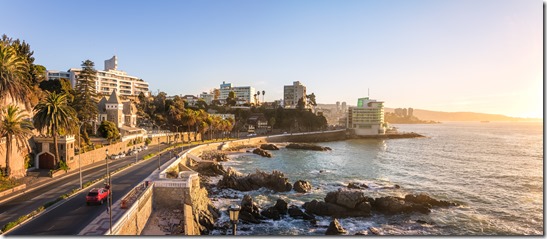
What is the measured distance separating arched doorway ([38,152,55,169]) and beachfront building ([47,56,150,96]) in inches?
3444

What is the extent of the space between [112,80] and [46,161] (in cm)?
10559

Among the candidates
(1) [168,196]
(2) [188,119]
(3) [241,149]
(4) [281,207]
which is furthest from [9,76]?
(3) [241,149]

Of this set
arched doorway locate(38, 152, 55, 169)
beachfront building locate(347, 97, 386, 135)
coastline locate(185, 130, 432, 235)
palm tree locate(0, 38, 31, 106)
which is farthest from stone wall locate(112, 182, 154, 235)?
beachfront building locate(347, 97, 386, 135)

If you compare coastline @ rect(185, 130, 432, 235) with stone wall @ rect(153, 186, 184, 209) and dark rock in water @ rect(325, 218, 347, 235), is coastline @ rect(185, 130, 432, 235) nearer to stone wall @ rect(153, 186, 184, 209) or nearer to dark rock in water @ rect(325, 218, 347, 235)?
dark rock in water @ rect(325, 218, 347, 235)

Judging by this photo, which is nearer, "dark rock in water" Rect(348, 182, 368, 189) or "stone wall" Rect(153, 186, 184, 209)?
"stone wall" Rect(153, 186, 184, 209)

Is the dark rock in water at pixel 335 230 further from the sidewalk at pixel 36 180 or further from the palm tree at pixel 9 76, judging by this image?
the palm tree at pixel 9 76

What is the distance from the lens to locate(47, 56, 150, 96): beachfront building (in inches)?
4921

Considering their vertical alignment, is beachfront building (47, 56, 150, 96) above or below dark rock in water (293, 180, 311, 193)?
above

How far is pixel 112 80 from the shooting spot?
136375mm

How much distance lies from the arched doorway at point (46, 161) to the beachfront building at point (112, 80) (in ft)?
287

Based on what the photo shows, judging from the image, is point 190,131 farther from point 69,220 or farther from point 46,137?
point 69,220

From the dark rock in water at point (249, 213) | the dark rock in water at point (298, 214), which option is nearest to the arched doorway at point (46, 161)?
the dark rock in water at point (249, 213)

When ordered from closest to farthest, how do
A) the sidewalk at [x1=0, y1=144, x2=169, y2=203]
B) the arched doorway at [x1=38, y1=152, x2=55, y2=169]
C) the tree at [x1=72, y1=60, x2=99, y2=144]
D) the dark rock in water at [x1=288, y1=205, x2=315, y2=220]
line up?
the sidewalk at [x1=0, y1=144, x2=169, y2=203], the dark rock in water at [x1=288, y1=205, x2=315, y2=220], the arched doorway at [x1=38, y1=152, x2=55, y2=169], the tree at [x1=72, y1=60, x2=99, y2=144]

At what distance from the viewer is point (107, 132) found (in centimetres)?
6128
